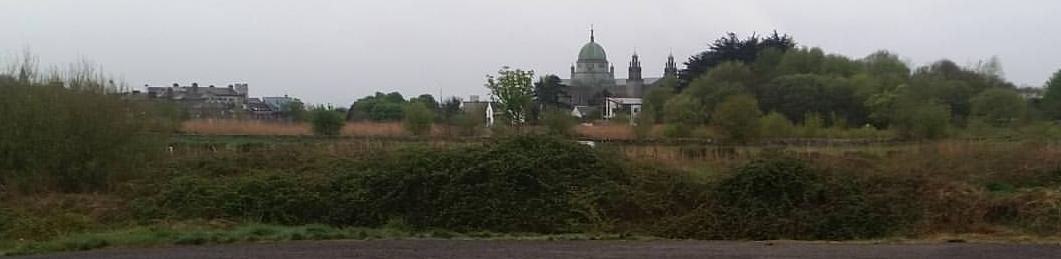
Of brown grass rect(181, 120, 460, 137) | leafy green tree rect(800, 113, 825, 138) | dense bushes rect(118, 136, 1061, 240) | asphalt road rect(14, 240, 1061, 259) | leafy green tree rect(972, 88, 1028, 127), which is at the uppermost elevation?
leafy green tree rect(972, 88, 1028, 127)

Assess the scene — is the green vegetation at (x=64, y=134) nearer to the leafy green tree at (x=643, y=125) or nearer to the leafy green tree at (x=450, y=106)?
the leafy green tree at (x=643, y=125)

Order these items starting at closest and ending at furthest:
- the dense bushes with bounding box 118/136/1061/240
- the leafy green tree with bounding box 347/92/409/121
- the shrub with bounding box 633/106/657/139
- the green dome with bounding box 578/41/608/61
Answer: the dense bushes with bounding box 118/136/1061/240 < the shrub with bounding box 633/106/657/139 < the leafy green tree with bounding box 347/92/409/121 < the green dome with bounding box 578/41/608/61

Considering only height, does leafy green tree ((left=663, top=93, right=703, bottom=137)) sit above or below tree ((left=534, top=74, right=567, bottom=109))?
below

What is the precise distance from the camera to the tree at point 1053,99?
52.4m

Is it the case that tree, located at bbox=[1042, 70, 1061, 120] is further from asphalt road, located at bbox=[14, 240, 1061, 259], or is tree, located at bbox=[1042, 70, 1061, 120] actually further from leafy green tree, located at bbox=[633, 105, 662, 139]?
asphalt road, located at bbox=[14, 240, 1061, 259]

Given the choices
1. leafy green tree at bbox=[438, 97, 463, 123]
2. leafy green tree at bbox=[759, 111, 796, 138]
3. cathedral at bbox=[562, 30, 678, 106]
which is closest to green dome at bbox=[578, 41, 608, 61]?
cathedral at bbox=[562, 30, 678, 106]

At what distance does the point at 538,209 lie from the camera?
68.8 ft

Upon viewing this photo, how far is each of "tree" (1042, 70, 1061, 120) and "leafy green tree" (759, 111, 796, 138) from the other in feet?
48.7

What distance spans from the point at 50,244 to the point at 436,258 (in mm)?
7176

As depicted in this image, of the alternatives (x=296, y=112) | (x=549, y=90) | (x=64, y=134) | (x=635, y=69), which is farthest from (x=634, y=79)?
(x=64, y=134)

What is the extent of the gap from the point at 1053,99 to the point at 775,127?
18.4 meters

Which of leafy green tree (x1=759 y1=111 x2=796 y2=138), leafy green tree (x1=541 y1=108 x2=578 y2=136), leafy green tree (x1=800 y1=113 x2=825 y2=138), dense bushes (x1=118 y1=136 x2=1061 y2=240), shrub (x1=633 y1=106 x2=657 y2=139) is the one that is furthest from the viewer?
leafy green tree (x1=800 y1=113 x2=825 y2=138)

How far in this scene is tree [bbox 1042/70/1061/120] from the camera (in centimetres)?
5241

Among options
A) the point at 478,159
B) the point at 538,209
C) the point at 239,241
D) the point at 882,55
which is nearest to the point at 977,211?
the point at 538,209
